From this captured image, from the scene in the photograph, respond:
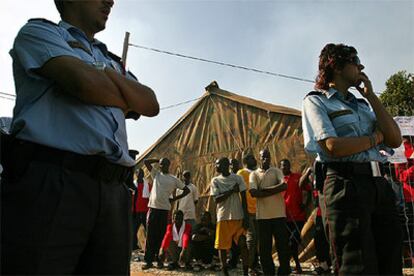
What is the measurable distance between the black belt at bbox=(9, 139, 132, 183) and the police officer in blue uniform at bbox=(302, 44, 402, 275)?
1264 mm

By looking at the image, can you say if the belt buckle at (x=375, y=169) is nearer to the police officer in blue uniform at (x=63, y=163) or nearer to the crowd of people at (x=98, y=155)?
the crowd of people at (x=98, y=155)

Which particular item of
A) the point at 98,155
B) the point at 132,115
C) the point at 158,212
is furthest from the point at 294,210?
the point at 98,155

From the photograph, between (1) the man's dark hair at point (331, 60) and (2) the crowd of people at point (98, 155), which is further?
(1) the man's dark hair at point (331, 60)

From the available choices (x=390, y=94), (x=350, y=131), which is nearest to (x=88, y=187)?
(x=350, y=131)

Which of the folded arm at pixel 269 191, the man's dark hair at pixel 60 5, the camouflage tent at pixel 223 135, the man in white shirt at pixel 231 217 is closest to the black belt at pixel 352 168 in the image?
the man's dark hair at pixel 60 5

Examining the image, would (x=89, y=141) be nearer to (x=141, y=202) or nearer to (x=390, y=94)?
(x=141, y=202)

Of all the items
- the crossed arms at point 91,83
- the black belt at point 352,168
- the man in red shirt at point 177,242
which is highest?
the crossed arms at point 91,83

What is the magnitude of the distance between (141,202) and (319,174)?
6.31m

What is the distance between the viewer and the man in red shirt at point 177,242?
22.3 feet

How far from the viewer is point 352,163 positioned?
2.18 meters

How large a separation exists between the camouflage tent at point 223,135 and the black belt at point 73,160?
5.98 m

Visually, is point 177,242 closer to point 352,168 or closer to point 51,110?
point 352,168

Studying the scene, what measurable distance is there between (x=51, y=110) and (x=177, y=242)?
6213 millimetres

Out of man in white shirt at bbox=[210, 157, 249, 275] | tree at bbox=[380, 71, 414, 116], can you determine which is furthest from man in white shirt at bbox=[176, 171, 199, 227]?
tree at bbox=[380, 71, 414, 116]
